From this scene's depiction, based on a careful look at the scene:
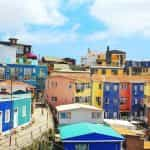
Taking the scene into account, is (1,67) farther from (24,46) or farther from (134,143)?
(134,143)

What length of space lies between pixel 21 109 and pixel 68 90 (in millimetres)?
18874

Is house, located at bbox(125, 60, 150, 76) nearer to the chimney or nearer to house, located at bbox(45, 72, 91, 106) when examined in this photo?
the chimney

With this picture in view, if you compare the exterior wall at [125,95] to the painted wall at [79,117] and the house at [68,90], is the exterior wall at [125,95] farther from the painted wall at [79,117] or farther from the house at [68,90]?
the painted wall at [79,117]

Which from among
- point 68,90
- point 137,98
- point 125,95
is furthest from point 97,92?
point 137,98

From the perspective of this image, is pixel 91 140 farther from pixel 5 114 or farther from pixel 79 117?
pixel 79 117

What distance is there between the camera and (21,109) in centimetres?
3647

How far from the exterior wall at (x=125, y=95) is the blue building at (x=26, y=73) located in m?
11.7

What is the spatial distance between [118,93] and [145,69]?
3241 cm

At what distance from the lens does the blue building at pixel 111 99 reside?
5794 centimetres

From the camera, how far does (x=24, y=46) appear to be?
76.9 meters

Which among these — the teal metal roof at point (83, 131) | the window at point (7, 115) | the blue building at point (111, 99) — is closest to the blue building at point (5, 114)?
the window at point (7, 115)

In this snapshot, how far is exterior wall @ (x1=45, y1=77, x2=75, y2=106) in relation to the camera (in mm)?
54875

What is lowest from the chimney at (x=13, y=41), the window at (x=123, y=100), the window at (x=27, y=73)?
the window at (x=123, y=100)

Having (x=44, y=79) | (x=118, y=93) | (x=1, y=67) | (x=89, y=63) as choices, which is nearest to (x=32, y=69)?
(x=44, y=79)
